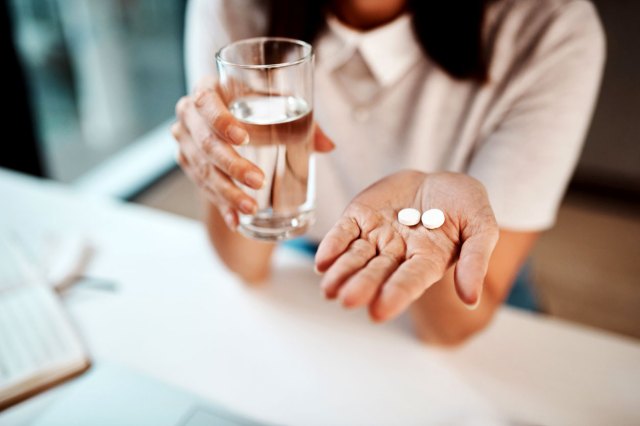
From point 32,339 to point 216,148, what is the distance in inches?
13.4

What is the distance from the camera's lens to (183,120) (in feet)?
1.79

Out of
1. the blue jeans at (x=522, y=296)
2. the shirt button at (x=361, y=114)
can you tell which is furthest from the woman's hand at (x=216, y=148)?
the blue jeans at (x=522, y=296)

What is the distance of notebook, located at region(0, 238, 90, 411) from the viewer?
1.87 feet

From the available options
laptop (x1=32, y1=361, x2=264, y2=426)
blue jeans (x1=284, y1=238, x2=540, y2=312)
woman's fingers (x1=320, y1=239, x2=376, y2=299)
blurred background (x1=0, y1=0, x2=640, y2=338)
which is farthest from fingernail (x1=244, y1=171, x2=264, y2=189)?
blurred background (x1=0, y1=0, x2=640, y2=338)

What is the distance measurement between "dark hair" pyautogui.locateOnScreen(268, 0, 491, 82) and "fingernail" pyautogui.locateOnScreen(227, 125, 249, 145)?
0.23 metres

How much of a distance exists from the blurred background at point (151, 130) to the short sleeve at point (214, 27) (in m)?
1.00

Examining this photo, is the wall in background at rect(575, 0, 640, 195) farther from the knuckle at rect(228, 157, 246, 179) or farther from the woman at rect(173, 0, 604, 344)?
the knuckle at rect(228, 157, 246, 179)

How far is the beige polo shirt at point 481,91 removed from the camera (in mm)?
630

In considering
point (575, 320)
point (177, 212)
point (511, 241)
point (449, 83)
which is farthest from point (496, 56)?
point (177, 212)

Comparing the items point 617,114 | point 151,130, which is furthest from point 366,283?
point 151,130

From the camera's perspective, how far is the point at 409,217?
40 centimetres

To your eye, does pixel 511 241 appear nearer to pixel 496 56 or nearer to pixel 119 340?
pixel 496 56

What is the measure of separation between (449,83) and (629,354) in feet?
1.29

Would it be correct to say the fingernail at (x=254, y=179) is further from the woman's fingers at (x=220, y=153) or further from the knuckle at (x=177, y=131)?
the knuckle at (x=177, y=131)
